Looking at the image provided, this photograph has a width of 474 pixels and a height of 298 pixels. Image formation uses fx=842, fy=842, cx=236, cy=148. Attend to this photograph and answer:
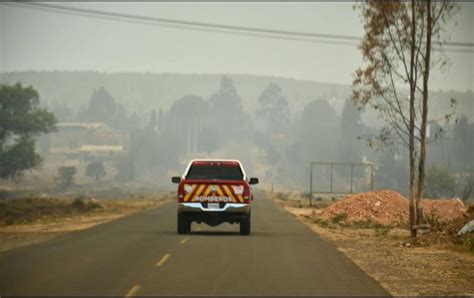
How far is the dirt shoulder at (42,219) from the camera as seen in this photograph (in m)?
26.7

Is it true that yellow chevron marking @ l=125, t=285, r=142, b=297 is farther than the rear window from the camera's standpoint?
No

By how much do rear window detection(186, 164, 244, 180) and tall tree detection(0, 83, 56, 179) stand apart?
257 feet

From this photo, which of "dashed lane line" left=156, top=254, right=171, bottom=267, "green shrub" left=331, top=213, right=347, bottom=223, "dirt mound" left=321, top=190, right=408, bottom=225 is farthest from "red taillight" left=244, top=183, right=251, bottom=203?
"dirt mound" left=321, top=190, right=408, bottom=225

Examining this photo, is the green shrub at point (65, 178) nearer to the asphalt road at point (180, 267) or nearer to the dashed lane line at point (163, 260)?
the asphalt road at point (180, 267)

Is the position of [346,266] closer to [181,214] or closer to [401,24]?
[181,214]

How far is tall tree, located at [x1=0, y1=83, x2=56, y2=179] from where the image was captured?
102 metres

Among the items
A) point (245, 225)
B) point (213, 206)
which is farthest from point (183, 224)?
point (245, 225)

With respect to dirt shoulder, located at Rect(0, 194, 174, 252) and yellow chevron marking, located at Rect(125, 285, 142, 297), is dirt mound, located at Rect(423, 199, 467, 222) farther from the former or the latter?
yellow chevron marking, located at Rect(125, 285, 142, 297)

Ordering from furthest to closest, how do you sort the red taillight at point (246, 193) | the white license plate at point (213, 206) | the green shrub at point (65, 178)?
1. the green shrub at point (65, 178)
2. the red taillight at point (246, 193)
3. the white license plate at point (213, 206)

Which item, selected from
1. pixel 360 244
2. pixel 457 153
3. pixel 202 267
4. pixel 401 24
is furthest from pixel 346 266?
pixel 457 153

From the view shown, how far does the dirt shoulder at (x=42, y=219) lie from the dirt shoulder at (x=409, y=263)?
9.25 metres

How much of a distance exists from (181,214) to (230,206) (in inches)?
64.2

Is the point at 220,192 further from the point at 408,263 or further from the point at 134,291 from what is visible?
the point at 134,291

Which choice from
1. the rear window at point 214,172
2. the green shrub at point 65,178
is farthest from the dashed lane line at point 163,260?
the green shrub at point 65,178
